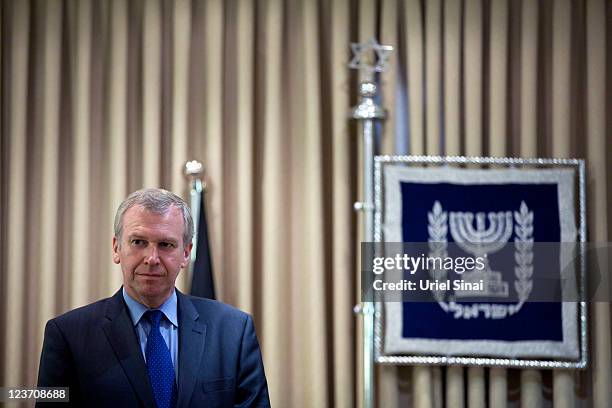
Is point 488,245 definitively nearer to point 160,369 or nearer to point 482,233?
point 482,233

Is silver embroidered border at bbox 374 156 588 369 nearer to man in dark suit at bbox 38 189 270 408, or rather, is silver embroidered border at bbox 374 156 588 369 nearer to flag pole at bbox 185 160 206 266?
flag pole at bbox 185 160 206 266

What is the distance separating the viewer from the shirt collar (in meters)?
1.95

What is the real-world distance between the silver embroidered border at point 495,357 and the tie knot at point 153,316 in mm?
1419

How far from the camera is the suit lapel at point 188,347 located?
189cm

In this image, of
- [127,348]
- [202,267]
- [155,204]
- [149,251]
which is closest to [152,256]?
[149,251]

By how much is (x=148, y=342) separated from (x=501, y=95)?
6.76 feet

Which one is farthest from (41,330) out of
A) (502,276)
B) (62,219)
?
(502,276)

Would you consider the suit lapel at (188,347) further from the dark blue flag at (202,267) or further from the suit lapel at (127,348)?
the dark blue flag at (202,267)

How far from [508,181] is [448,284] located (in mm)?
515

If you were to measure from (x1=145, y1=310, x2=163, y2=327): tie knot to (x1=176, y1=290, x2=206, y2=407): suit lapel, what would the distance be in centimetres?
6

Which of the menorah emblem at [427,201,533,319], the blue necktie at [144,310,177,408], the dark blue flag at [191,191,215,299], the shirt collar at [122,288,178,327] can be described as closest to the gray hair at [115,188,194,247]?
the shirt collar at [122,288,178,327]

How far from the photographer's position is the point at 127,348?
6.22 ft

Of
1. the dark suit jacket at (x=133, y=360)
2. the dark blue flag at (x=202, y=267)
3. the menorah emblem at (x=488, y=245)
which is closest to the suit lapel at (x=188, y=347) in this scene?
the dark suit jacket at (x=133, y=360)

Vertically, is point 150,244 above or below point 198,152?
below
